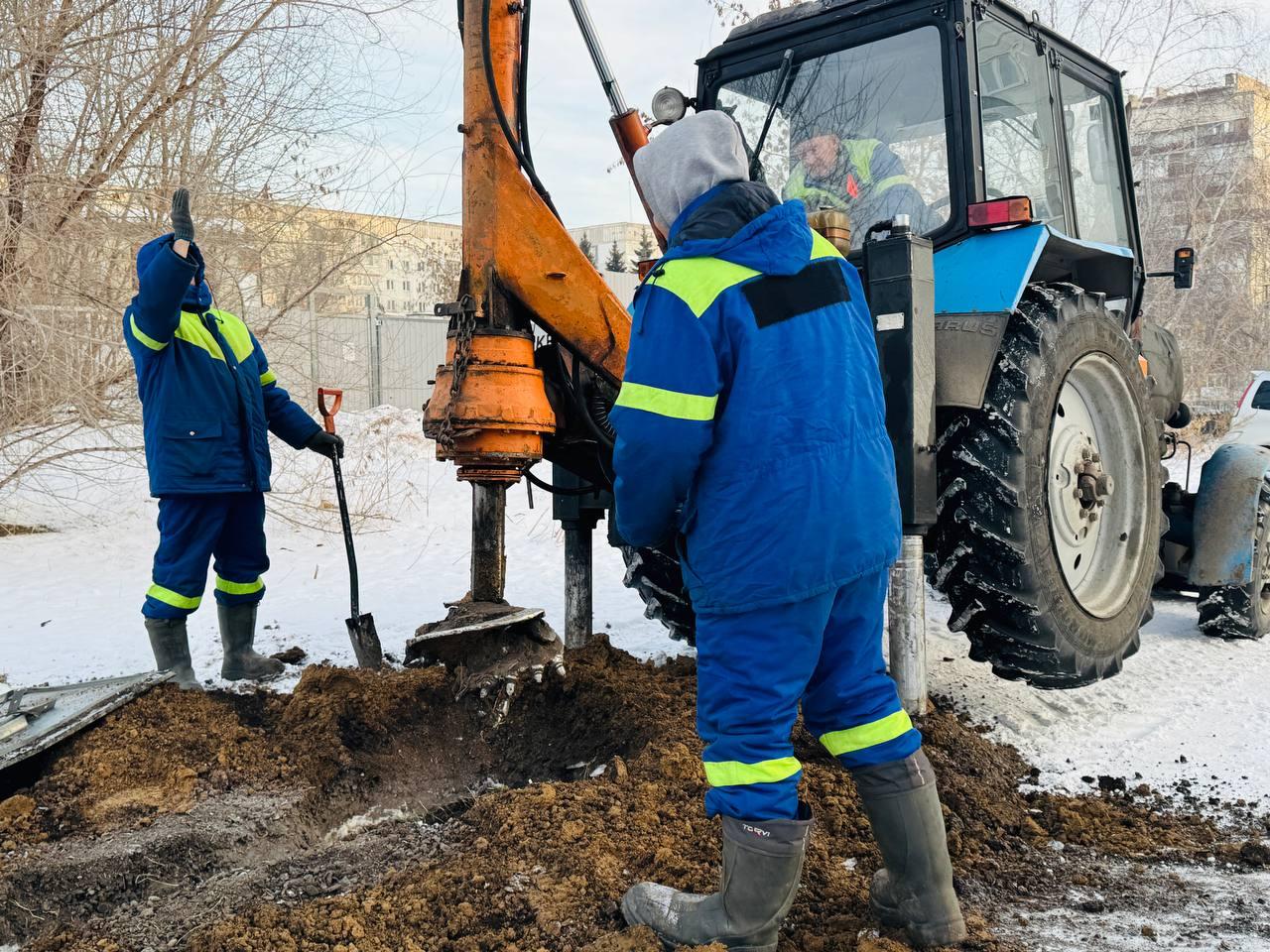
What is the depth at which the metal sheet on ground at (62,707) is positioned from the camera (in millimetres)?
3088

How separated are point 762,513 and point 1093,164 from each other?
338 cm

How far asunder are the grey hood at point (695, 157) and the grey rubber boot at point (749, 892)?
133 cm

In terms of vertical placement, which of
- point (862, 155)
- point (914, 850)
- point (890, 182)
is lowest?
point (914, 850)

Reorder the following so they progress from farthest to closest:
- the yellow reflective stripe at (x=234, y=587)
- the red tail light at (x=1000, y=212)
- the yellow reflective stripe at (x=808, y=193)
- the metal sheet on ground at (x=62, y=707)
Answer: the yellow reflective stripe at (x=234, y=587) < the yellow reflective stripe at (x=808, y=193) < the red tail light at (x=1000, y=212) < the metal sheet on ground at (x=62, y=707)

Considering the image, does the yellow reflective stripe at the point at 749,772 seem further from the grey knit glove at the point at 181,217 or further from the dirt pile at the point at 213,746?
the grey knit glove at the point at 181,217

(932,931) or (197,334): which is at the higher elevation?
(197,334)

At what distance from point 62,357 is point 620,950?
5.94 metres

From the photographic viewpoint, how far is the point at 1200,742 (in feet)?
11.6

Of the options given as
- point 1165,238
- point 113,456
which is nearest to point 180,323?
point 113,456

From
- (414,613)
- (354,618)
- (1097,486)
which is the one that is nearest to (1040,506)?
(1097,486)

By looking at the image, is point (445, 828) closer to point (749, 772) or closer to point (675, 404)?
point (749, 772)

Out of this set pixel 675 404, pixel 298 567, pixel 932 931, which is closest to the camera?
pixel 675 404

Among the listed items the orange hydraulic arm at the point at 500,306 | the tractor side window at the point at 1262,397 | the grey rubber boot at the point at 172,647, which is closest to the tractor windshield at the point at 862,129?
the orange hydraulic arm at the point at 500,306

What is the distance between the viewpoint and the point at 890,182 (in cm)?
384
